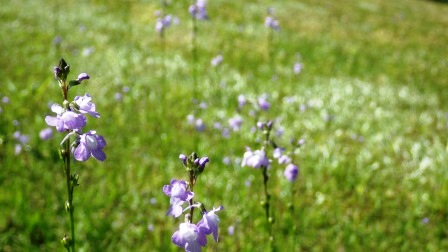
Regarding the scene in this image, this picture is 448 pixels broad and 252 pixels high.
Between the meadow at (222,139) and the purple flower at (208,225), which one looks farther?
the meadow at (222,139)

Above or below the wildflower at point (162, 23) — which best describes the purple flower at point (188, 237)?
above

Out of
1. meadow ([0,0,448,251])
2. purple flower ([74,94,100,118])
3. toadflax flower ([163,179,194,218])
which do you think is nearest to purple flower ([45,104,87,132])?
purple flower ([74,94,100,118])

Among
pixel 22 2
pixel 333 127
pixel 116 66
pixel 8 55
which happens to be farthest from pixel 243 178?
pixel 22 2

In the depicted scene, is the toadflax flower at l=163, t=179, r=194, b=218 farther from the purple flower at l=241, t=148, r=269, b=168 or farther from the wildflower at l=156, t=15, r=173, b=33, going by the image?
the wildflower at l=156, t=15, r=173, b=33

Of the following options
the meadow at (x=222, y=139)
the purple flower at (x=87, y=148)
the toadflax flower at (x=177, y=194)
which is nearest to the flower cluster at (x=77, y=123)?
the purple flower at (x=87, y=148)

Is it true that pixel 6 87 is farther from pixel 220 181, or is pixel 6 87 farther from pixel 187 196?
pixel 187 196

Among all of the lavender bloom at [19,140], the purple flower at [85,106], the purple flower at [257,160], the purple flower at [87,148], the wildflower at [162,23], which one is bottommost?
the lavender bloom at [19,140]

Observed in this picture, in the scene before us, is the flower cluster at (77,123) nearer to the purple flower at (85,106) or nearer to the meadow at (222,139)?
the purple flower at (85,106)

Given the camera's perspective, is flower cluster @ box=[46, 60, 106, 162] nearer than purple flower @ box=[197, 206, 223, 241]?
No

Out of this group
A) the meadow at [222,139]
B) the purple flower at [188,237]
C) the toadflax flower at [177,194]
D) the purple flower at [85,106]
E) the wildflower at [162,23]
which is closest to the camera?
the purple flower at [188,237]
